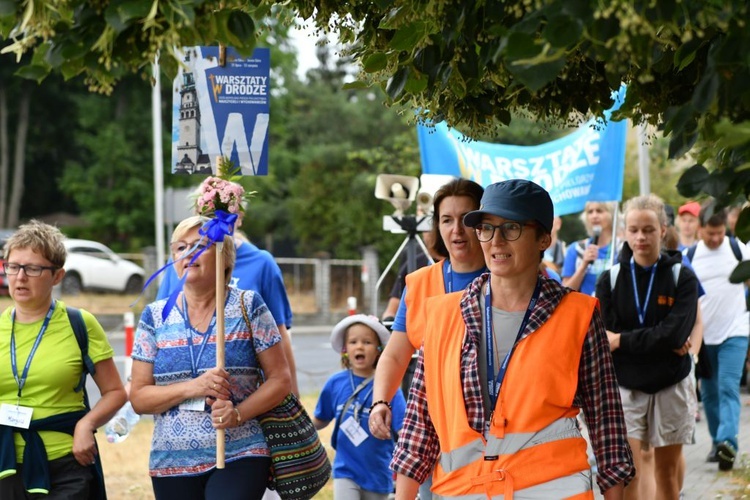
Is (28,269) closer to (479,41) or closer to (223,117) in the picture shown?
(223,117)

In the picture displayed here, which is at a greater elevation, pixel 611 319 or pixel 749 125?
pixel 749 125

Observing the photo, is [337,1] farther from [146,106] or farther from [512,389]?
[146,106]

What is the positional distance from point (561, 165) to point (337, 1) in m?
7.17

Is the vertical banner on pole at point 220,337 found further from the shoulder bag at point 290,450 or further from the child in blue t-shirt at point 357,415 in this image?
the child in blue t-shirt at point 357,415

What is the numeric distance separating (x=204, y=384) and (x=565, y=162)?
6408 mm

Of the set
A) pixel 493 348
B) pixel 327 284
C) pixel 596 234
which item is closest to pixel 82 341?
pixel 493 348

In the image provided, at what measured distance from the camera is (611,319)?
24.0ft

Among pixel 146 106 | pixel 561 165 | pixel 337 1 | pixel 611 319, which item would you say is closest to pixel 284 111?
pixel 146 106

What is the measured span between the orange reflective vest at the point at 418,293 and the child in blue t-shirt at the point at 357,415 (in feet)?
4.17

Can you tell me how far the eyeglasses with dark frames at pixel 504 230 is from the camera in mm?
4387

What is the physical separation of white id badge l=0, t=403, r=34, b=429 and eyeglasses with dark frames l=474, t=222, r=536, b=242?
2393 millimetres

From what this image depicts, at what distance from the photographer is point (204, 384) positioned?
526 cm

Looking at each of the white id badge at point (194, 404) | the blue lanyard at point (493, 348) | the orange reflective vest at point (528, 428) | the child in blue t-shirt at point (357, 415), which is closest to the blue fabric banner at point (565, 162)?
the child in blue t-shirt at point (357, 415)

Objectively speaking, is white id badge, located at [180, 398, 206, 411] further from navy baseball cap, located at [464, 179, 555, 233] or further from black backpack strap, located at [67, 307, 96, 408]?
navy baseball cap, located at [464, 179, 555, 233]
